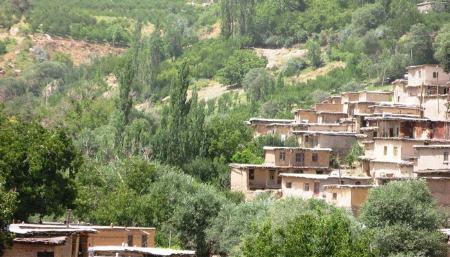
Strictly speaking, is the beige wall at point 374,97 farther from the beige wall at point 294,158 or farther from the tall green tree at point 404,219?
the tall green tree at point 404,219

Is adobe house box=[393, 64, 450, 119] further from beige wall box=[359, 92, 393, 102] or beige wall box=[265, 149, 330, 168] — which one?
beige wall box=[265, 149, 330, 168]

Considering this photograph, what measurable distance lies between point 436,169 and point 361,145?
9.11m

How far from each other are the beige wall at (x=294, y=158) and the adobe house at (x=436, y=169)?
716cm

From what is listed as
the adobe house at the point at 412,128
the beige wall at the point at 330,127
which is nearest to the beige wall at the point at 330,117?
the beige wall at the point at 330,127

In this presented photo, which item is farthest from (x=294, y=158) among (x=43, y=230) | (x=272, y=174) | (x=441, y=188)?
(x=43, y=230)

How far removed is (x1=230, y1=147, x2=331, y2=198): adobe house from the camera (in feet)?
197

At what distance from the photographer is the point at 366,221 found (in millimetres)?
46094

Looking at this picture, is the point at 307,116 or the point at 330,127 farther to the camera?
the point at 307,116

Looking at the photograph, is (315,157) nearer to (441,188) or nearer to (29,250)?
(441,188)

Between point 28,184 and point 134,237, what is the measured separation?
217 inches

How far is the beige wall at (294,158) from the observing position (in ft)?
197

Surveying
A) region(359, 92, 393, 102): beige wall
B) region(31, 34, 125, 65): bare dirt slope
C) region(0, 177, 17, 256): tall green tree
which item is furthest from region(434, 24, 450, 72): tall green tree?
region(31, 34, 125, 65): bare dirt slope

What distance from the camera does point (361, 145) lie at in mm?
60562

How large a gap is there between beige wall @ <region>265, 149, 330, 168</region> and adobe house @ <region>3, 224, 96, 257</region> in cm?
2529
